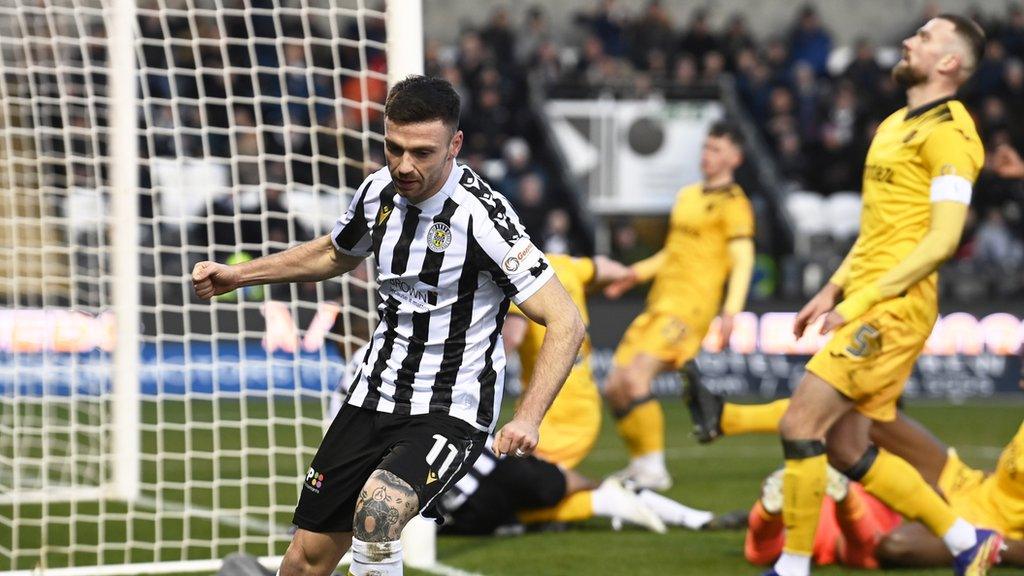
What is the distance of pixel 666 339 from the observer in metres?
9.47

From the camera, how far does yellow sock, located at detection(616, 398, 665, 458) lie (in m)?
9.18

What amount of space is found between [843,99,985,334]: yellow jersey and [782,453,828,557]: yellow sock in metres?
0.69

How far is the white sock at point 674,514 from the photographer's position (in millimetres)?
7559

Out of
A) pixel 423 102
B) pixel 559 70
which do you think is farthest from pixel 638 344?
pixel 559 70

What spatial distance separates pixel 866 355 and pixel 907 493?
629 mm

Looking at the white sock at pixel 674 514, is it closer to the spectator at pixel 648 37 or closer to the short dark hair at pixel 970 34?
the short dark hair at pixel 970 34

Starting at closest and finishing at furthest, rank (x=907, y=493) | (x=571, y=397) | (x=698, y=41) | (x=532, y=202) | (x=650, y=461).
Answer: (x=907, y=493), (x=571, y=397), (x=650, y=461), (x=532, y=202), (x=698, y=41)

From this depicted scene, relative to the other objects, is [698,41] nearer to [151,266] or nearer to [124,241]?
[151,266]

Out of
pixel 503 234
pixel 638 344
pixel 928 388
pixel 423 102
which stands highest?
pixel 423 102

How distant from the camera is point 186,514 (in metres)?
7.02

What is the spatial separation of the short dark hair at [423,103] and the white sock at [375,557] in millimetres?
1229

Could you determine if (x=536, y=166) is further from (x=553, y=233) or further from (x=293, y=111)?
(x=293, y=111)

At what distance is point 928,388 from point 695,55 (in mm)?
6454

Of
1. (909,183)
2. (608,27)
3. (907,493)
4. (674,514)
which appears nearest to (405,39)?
(909,183)
